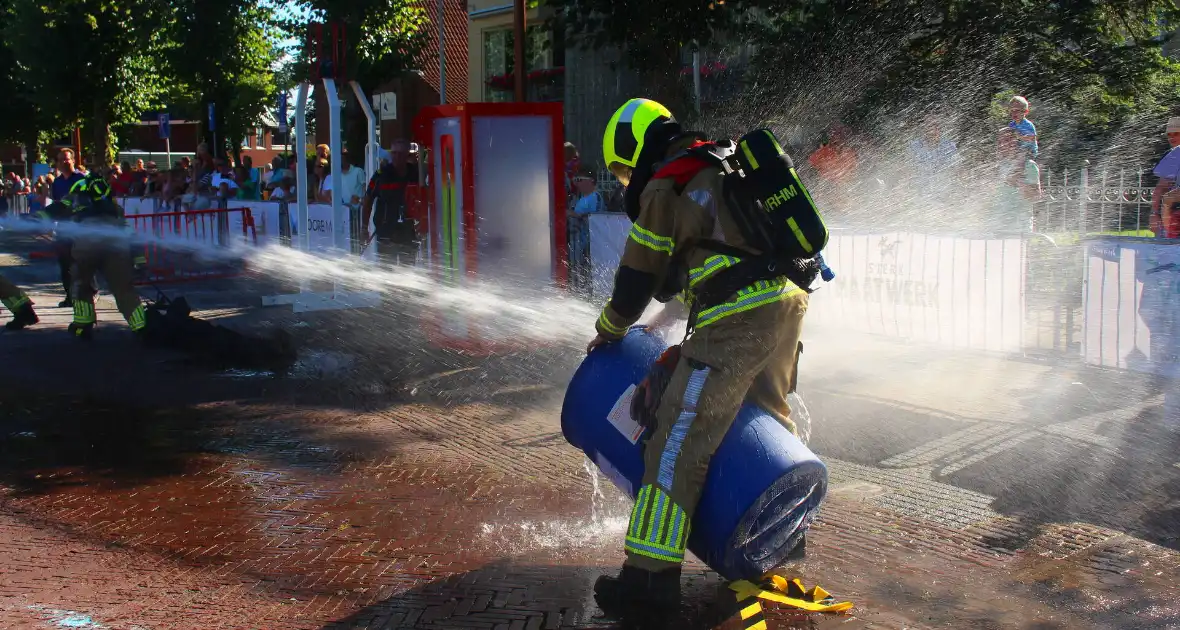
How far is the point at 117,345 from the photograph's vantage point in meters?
9.45

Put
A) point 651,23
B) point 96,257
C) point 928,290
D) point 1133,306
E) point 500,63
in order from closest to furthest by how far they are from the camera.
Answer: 1. point 1133,306
2. point 928,290
3. point 96,257
4. point 651,23
5. point 500,63

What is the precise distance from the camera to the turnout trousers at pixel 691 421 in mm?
3572

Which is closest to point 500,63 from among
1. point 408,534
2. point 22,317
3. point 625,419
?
point 22,317

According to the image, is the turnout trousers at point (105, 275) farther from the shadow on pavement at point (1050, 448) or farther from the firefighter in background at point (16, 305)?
the shadow on pavement at point (1050, 448)

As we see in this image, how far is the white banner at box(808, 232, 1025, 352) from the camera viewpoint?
767 centimetres

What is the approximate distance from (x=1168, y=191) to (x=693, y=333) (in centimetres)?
542

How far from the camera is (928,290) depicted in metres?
8.12

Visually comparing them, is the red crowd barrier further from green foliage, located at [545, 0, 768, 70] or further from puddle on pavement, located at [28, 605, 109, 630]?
puddle on pavement, located at [28, 605, 109, 630]

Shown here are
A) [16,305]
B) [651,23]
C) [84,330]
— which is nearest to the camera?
[84,330]

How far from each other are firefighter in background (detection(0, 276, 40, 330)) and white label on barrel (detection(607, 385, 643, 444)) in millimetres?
8081

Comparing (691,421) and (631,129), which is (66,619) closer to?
(691,421)

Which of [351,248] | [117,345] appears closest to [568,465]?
[117,345]

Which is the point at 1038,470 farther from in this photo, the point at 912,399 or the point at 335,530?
the point at 335,530

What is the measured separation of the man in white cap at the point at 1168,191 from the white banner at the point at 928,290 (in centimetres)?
93
